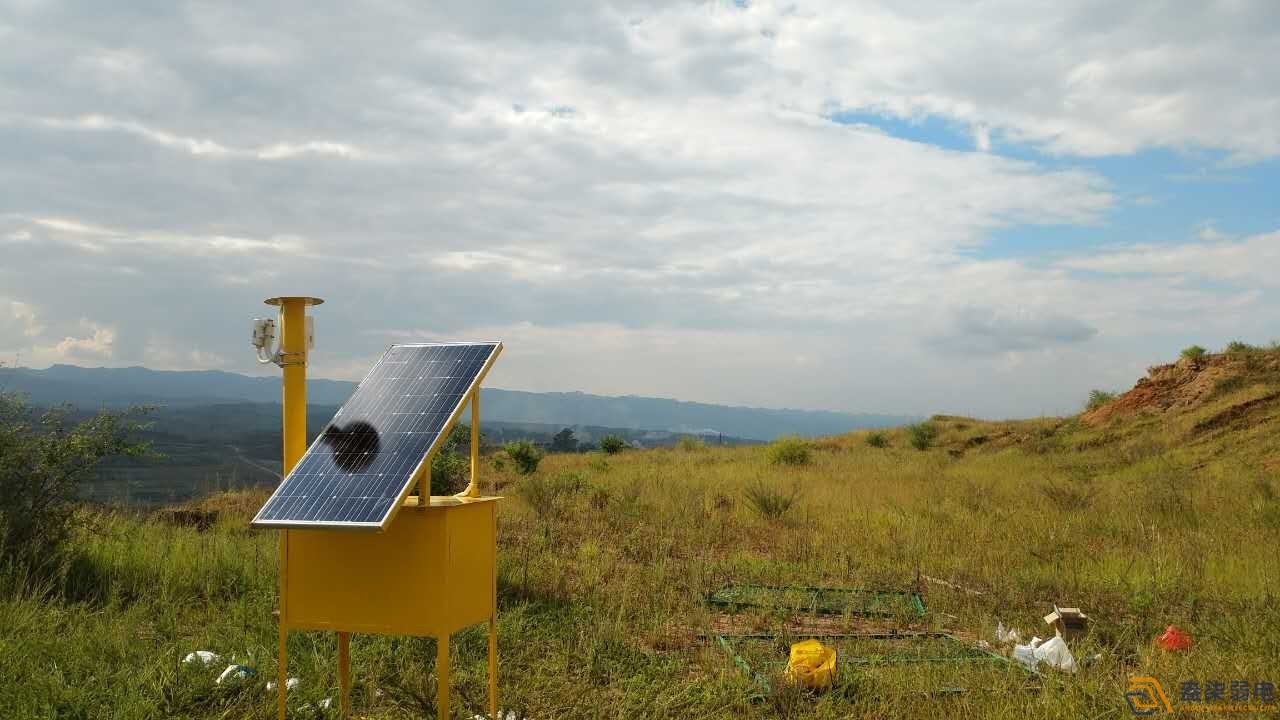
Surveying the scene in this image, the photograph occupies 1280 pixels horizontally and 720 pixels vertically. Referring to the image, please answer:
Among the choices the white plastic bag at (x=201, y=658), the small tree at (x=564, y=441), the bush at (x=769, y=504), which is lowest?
the small tree at (x=564, y=441)

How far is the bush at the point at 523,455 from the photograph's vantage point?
19.1 m

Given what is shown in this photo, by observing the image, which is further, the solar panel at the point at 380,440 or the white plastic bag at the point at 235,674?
the white plastic bag at the point at 235,674

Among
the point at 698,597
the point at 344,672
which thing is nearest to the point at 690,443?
the point at 698,597

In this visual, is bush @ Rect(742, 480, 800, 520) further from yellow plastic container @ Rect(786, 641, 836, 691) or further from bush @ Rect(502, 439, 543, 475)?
bush @ Rect(502, 439, 543, 475)

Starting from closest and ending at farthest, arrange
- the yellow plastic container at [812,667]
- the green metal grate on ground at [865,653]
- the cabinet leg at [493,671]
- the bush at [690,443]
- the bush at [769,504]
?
the cabinet leg at [493,671]
the yellow plastic container at [812,667]
the green metal grate on ground at [865,653]
the bush at [769,504]
the bush at [690,443]

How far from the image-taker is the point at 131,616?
6.25 m

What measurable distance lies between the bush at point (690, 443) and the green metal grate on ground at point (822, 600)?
17.4 metres

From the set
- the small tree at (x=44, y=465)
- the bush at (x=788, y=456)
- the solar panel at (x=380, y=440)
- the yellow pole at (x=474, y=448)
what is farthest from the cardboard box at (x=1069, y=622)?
the bush at (x=788, y=456)

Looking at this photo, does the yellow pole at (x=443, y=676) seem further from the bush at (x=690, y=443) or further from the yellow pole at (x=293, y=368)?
the bush at (x=690, y=443)

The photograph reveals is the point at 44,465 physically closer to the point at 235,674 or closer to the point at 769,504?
the point at 235,674

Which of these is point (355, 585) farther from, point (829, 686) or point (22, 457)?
point (22, 457)

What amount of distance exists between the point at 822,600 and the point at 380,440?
4.96m

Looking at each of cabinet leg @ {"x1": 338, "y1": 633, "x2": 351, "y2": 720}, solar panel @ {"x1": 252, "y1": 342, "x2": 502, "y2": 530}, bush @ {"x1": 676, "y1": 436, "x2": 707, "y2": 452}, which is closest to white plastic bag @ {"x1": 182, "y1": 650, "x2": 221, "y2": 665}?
cabinet leg @ {"x1": 338, "y1": 633, "x2": 351, "y2": 720}

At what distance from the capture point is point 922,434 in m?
28.2
